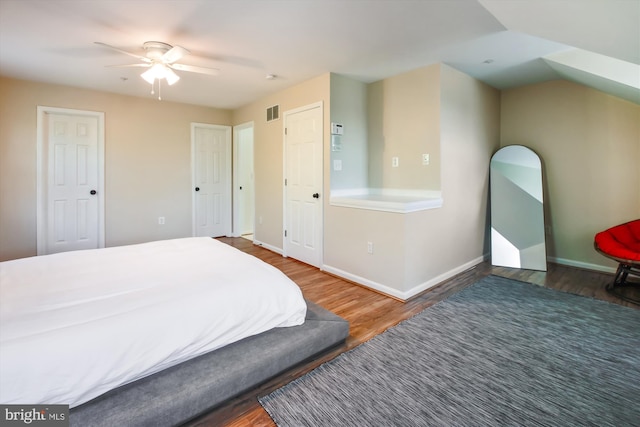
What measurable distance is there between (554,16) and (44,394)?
327 centimetres

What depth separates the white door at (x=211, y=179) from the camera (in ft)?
17.4

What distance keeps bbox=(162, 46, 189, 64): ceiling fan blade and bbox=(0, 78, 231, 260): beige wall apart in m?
2.38

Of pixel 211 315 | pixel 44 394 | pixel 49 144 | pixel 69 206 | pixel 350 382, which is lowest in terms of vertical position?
pixel 350 382

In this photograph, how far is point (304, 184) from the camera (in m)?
4.06

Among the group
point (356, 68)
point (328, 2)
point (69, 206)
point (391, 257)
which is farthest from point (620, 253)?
point (69, 206)

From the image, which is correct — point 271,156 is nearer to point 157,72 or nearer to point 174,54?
point 157,72

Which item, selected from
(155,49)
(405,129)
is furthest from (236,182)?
(405,129)

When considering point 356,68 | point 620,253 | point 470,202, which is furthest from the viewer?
point 470,202

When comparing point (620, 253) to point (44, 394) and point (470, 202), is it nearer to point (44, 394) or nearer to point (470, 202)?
point (470, 202)

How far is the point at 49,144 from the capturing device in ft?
13.4

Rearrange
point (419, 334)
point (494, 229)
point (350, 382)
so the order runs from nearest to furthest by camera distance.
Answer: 1. point (350, 382)
2. point (419, 334)
3. point (494, 229)

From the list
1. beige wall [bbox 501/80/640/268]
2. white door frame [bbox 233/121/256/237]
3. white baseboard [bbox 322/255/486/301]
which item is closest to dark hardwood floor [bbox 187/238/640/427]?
white baseboard [bbox 322/255/486/301]

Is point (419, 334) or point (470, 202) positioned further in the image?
point (470, 202)

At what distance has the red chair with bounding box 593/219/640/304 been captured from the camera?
288 centimetres
